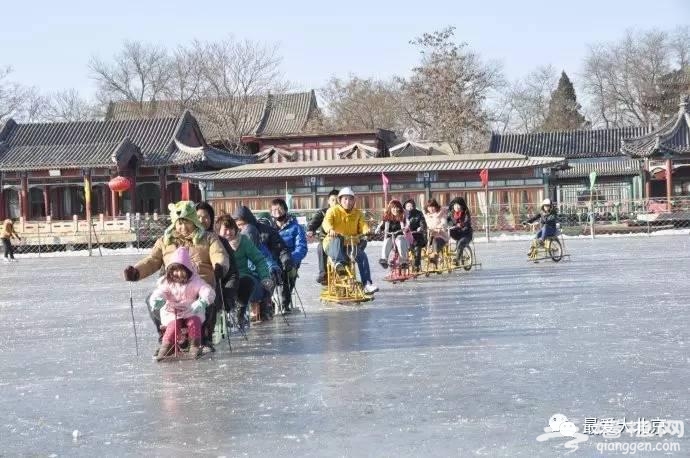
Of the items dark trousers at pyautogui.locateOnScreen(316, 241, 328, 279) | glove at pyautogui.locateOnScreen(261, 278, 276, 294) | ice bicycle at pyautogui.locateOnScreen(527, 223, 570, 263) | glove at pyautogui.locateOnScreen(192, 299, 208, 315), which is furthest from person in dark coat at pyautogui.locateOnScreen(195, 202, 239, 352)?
ice bicycle at pyautogui.locateOnScreen(527, 223, 570, 263)

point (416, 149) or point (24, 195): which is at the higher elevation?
point (416, 149)

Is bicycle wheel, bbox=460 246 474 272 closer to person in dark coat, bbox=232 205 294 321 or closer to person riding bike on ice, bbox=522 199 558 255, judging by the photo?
person riding bike on ice, bbox=522 199 558 255

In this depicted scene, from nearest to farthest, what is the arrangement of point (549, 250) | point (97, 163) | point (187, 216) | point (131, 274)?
point (131, 274), point (187, 216), point (549, 250), point (97, 163)

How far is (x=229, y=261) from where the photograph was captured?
9.59 meters

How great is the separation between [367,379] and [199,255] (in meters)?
2.62

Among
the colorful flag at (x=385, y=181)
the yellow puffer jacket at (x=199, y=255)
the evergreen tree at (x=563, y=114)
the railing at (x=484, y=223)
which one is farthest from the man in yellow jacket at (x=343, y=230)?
the evergreen tree at (x=563, y=114)

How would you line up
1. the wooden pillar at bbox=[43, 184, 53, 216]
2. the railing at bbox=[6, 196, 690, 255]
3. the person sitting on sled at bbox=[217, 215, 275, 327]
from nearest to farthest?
the person sitting on sled at bbox=[217, 215, 275, 327], the railing at bbox=[6, 196, 690, 255], the wooden pillar at bbox=[43, 184, 53, 216]

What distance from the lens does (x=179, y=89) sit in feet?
220

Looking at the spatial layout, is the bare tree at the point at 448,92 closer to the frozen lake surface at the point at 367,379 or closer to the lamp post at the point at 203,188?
the lamp post at the point at 203,188

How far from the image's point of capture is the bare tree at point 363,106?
219ft

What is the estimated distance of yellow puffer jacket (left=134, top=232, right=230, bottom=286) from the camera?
933cm

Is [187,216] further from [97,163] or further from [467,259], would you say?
[97,163]

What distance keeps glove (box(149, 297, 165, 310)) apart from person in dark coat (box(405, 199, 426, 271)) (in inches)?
368

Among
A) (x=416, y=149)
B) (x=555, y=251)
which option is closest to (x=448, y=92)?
(x=416, y=149)
